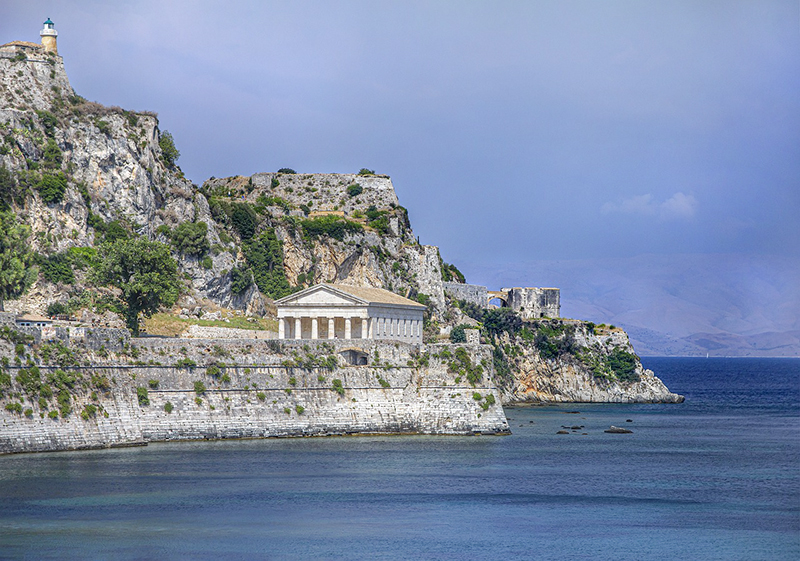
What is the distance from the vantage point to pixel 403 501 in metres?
56.5

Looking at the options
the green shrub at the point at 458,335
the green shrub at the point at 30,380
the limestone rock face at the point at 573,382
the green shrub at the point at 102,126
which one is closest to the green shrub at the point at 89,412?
the green shrub at the point at 30,380

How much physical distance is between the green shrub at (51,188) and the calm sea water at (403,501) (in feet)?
125

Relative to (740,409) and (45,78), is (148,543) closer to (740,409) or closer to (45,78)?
(45,78)

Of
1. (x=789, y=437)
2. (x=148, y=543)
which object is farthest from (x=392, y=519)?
(x=789, y=437)

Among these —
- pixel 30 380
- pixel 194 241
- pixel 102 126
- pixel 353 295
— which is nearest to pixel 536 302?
pixel 194 241

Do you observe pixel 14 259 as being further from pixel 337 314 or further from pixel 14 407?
pixel 14 407

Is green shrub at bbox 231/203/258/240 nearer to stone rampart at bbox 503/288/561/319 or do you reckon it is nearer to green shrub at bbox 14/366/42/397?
stone rampart at bbox 503/288/561/319

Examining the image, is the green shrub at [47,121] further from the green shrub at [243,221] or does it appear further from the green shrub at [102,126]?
the green shrub at [243,221]

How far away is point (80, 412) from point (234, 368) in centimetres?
1158

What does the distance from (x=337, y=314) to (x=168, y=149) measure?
35.7 meters

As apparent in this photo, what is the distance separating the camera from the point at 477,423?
77688mm

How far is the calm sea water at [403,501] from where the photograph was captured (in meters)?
46.9

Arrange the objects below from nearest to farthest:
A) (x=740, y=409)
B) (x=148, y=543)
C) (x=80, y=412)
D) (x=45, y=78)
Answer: (x=148, y=543), (x=80, y=412), (x=45, y=78), (x=740, y=409)

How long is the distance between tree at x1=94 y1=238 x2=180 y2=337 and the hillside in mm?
124
